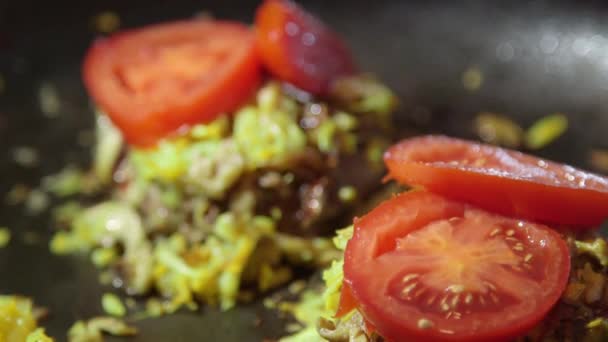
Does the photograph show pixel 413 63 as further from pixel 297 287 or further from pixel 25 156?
pixel 25 156

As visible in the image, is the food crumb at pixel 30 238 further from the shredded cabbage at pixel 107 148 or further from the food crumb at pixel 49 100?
the food crumb at pixel 49 100

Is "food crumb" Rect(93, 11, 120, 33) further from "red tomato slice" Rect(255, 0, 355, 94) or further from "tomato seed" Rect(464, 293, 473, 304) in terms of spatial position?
"tomato seed" Rect(464, 293, 473, 304)

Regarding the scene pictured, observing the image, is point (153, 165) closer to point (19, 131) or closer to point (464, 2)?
point (19, 131)

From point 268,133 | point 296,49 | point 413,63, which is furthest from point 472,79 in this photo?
point 268,133

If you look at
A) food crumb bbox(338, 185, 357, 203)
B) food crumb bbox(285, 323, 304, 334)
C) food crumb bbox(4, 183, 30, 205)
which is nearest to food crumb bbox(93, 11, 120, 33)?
food crumb bbox(4, 183, 30, 205)

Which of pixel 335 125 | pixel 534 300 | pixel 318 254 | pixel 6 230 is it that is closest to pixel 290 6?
pixel 335 125
